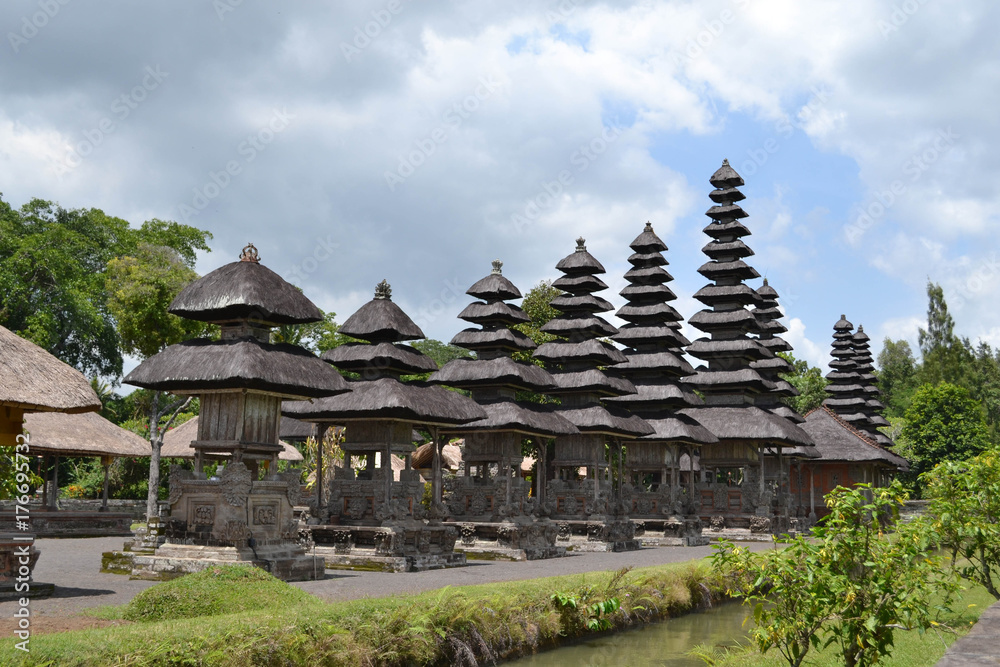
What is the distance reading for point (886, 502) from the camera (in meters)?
9.86

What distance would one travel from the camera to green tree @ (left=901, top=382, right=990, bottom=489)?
57219 millimetres

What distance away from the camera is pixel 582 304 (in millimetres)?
37656

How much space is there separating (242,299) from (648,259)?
91.7 feet

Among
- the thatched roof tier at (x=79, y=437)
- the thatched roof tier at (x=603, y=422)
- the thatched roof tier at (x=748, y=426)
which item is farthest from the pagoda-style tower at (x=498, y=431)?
the thatched roof tier at (x=79, y=437)

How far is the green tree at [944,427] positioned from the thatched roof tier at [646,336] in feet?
81.7

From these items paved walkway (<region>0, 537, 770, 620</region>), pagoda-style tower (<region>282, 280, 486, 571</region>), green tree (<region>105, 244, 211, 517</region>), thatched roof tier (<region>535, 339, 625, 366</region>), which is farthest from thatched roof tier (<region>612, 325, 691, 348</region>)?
green tree (<region>105, 244, 211, 517</region>)

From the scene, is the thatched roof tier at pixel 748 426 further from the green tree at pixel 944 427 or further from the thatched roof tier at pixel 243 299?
the thatched roof tier at pixel 243 299

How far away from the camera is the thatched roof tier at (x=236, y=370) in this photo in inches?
734

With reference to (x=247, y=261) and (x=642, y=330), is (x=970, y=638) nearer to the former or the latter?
(x=247, y=261)

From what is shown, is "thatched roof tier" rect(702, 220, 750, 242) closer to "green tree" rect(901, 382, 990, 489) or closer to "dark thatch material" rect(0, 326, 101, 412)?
"green tree" rect(901, 382, 990, 489)

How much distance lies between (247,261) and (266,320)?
142cm

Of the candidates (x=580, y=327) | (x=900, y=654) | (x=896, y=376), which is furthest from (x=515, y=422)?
(x=896, y=376)

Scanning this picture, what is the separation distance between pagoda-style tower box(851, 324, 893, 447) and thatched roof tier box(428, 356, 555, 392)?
137ft

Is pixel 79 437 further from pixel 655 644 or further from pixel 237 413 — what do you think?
pixel 655 644
